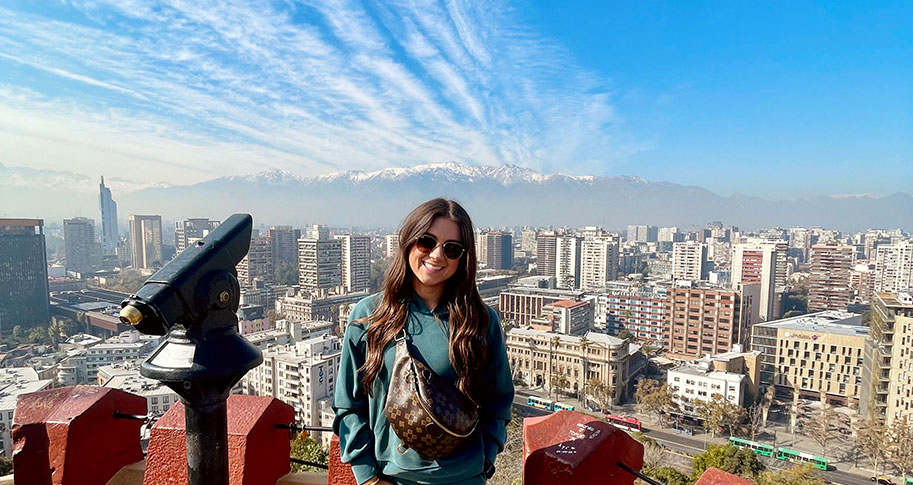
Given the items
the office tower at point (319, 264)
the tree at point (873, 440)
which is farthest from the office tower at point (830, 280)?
the office tower at point (319, 264)

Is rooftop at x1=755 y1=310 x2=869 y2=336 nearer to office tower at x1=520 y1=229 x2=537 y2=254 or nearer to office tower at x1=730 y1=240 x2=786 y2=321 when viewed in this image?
office tower at x1=730 y1=240 x2=786 y2=321

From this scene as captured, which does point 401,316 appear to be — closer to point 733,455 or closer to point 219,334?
point 219,334

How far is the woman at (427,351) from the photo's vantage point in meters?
1.01

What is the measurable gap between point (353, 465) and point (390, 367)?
23 cm

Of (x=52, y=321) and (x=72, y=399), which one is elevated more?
(x=72, y=399)

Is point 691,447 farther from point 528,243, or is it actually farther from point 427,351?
point 528,243

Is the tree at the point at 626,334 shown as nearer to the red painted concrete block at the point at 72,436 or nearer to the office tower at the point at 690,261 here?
the office tower at the point at 690,261

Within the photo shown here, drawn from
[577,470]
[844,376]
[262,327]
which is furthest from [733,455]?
[262,327]

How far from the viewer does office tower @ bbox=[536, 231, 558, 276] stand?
192 ft

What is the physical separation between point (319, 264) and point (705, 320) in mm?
32736

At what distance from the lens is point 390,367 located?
1001mm

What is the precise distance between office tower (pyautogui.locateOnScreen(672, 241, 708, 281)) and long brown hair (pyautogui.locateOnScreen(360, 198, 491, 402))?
58214 millimetres

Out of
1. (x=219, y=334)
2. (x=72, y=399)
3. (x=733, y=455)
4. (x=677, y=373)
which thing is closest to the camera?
(x=219, y=334)

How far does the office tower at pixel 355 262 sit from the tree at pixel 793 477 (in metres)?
37.7
